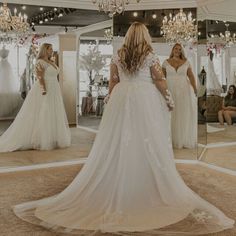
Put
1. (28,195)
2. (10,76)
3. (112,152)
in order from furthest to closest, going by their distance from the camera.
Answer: (10,76)
(28,195)
(112,152)

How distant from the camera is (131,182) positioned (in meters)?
2.97

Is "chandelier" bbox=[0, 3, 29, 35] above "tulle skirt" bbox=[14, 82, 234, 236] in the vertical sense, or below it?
above

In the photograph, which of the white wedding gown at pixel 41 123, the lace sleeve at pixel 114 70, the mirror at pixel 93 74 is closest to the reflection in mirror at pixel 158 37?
the mirror at pixel 93 74

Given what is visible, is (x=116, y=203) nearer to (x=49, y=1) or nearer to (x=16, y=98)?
(x=16, y=98)

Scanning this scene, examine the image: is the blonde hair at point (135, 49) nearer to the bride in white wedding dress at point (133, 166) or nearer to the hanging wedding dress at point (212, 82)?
the bride in white wedding dress at point (133, 166)

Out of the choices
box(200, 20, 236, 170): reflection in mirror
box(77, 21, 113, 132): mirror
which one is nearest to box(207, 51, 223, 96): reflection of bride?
box(200, 20, 236, 170): reflection in mirror

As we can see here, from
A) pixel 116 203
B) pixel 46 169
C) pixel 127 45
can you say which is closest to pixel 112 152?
pixel 116 203

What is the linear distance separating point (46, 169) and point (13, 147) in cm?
54

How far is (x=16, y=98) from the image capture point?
15.5ft

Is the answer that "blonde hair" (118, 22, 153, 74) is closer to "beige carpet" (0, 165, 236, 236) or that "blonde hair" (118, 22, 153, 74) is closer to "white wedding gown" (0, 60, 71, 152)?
"beige carpet" (0, 165, 236, 236)

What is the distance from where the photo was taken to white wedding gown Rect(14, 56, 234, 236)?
2.80 metres

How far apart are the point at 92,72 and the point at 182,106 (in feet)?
4.57

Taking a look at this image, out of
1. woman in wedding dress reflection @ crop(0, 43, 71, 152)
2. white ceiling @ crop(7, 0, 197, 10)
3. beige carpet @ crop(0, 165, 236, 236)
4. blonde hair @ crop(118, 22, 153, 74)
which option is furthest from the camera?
white ceiling @ crop(7, 0, 197, 10)

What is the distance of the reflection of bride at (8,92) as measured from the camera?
4625mm
